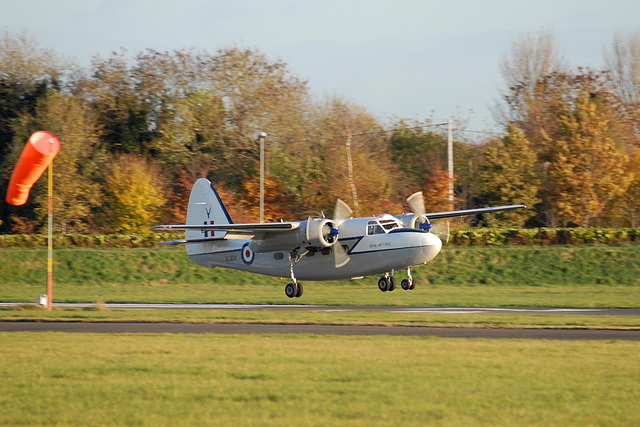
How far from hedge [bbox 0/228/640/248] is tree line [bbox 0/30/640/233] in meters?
4.71

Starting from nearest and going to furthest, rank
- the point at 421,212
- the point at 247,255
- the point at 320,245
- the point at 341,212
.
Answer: the point at 320,245 → the point at 341,212 → the point at 421,212 → the point at 247,255

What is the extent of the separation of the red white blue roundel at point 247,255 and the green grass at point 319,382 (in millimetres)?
17039

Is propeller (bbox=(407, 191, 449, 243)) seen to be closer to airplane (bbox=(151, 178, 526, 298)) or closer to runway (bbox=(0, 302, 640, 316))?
airplane (bbox=(151, 178, 526, 298))

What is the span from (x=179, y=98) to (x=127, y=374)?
57668 millimetres

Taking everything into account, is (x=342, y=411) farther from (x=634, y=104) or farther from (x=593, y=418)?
(x=634, y=104)

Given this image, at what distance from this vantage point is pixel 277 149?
61000 millimetres

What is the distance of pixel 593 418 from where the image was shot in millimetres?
9102

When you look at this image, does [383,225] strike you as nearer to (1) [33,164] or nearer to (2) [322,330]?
(2) [322,330]

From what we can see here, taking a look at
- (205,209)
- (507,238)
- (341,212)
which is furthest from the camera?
(507,238)

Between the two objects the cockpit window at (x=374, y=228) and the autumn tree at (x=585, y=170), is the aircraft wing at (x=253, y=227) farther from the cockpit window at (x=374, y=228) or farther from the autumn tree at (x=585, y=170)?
the autumn tree at (x=585, y=170)

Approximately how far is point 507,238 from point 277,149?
23.2 metres

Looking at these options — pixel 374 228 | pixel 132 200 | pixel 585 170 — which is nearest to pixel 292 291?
pixel 374 228

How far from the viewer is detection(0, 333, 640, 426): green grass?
30.3 ft

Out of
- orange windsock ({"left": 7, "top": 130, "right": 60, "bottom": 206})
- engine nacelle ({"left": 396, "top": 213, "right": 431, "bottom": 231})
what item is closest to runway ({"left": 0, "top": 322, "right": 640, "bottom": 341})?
orange windsock ({"left": 7, "top": 130, "right": 60, "bottom": 206})
